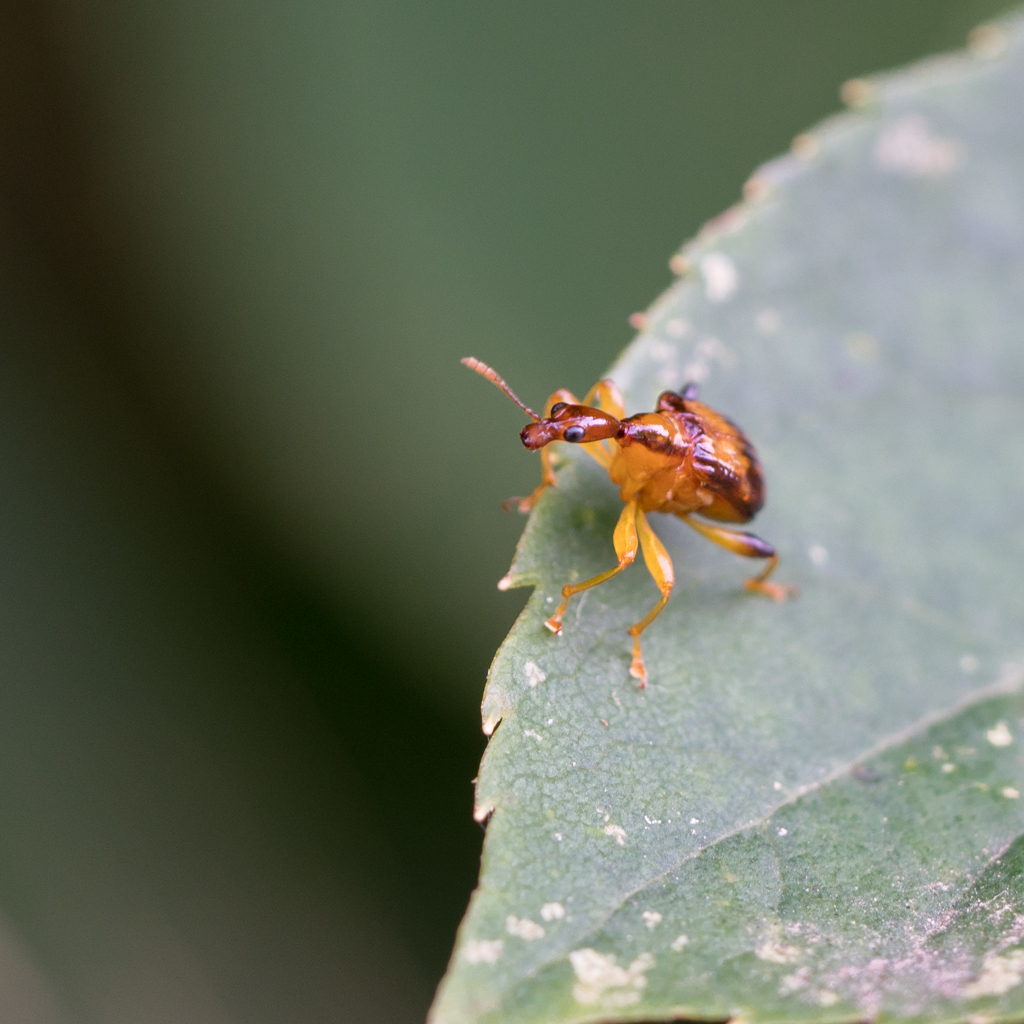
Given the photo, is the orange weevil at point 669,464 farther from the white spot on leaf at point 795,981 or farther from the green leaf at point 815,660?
the white spot on leaf at point 795,981

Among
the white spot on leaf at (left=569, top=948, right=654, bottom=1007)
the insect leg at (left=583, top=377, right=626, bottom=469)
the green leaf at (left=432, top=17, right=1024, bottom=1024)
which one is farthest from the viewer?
the insect leg at (left=583, top=377, right=626, bottom=469)

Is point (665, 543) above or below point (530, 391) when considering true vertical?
below

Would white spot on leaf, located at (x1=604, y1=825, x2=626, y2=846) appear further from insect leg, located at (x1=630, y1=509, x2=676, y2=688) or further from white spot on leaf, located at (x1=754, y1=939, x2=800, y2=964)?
insect leg, located at (x1=630, y1=509, x2=676, y2=688)

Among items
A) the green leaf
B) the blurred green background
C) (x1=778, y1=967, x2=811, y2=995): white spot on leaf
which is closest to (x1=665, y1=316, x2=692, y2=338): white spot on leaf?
the green leaf

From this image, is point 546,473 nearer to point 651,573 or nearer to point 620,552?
point 620,552

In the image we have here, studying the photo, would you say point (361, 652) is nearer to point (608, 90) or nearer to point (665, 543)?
point (665, 543)

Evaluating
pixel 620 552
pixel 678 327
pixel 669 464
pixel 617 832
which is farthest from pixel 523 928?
pixel 678 327

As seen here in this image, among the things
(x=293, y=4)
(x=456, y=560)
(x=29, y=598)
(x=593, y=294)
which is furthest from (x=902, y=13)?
(x=29, y=598)
